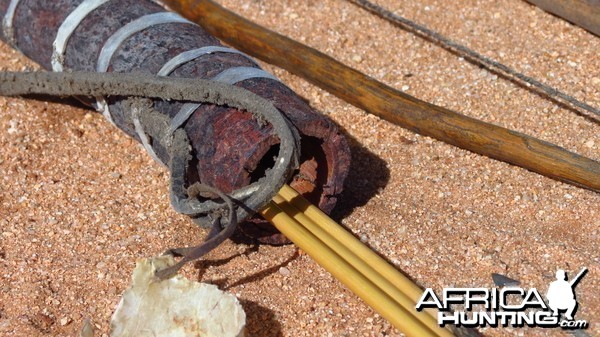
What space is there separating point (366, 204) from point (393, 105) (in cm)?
53

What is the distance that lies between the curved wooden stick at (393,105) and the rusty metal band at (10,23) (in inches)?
37.8

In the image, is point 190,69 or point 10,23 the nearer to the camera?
point 190,69

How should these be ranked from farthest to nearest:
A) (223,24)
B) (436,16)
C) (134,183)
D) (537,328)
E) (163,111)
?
(436,16)
(223,24)
(134,183)
(163,111)
(537,328)

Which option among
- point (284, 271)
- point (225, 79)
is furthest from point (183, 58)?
point (284, 271)

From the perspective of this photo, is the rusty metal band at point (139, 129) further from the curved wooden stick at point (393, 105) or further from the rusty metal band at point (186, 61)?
the curved wooden stick at point (393, 105)

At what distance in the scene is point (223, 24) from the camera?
15.3ft

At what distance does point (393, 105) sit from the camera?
4035 millimetres

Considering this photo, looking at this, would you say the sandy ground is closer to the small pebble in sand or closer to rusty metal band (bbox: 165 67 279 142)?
the small pebble in sand

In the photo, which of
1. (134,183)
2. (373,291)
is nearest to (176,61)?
(134,183)

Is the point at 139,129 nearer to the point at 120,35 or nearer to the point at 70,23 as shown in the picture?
the point at 120,35

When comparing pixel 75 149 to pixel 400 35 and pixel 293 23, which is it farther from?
pixel 400 35

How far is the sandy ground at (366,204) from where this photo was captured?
330 centimetres

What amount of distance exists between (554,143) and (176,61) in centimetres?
172
